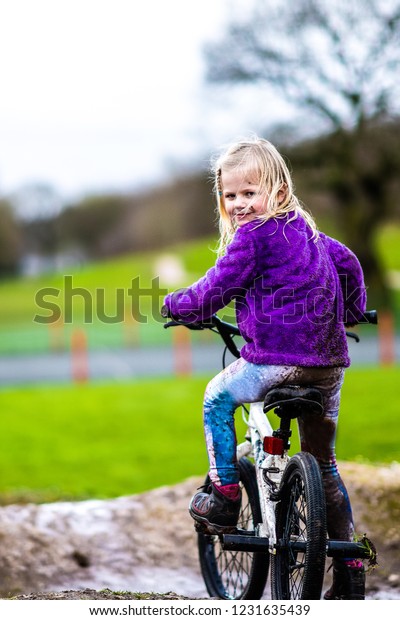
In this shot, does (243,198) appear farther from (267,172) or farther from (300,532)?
(300,532)

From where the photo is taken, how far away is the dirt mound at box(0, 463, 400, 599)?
5012 millimetres

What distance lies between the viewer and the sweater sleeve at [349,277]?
3.75m

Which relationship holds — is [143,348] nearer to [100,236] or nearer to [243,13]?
[243,13]

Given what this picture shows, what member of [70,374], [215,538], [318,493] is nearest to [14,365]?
[70,374]

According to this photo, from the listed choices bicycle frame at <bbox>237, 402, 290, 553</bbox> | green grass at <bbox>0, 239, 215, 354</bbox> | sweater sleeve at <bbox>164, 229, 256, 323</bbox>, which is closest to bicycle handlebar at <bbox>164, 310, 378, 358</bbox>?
sweater sleeve at <bbox>164, 229, 256, 323</bbox>

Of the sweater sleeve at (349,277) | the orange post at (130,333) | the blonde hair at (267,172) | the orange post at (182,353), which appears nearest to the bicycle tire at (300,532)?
the sweater sleeve at (349,277)

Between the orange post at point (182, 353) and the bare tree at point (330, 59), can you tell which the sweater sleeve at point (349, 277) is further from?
the bare tree at point (330, 59)

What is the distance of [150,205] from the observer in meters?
46.1

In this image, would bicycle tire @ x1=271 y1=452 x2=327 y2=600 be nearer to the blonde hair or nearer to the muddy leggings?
the muddy leggings

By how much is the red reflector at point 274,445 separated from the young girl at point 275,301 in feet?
0.45

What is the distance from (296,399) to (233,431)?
484mm

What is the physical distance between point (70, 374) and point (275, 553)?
15.4m

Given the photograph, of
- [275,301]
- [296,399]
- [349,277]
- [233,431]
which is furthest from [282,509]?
[349,277]

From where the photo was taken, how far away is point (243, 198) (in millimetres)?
3557
